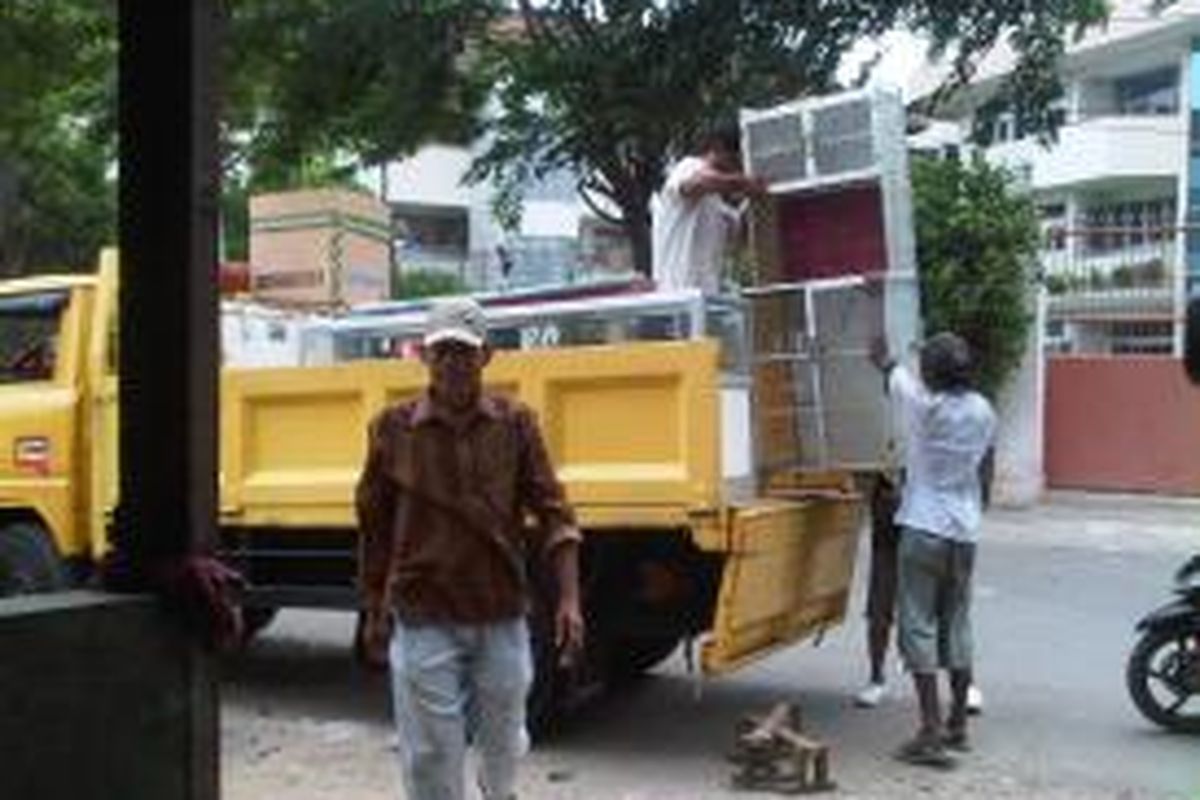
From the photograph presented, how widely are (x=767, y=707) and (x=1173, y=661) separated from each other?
1727 mm

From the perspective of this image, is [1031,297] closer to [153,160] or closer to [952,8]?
[952,8]

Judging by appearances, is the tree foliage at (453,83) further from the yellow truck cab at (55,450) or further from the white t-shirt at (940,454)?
the white t-shirt at (940,454)

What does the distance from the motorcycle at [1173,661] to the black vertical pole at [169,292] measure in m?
6.24

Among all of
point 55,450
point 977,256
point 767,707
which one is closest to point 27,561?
point 55,450

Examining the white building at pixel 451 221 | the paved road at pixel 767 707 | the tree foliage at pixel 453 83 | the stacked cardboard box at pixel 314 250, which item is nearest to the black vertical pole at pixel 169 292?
the paved road at pixel 767 707

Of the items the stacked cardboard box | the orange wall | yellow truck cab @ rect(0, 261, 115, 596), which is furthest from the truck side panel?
the orange wall

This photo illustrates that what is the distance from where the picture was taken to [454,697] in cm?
570

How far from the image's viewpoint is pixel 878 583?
961 centimetres

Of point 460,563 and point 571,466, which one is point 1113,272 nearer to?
point 571,466

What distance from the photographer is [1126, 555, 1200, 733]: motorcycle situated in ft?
30.7

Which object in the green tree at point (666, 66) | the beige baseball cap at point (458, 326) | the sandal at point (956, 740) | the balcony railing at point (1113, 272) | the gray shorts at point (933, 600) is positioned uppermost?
the green tree at point (666, 66)

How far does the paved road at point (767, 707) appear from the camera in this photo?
8320 millimetres

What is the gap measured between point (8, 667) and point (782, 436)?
5.61 m

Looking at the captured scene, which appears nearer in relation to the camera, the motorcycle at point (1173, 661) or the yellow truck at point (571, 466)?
the yellow truck at point (571, 466)
